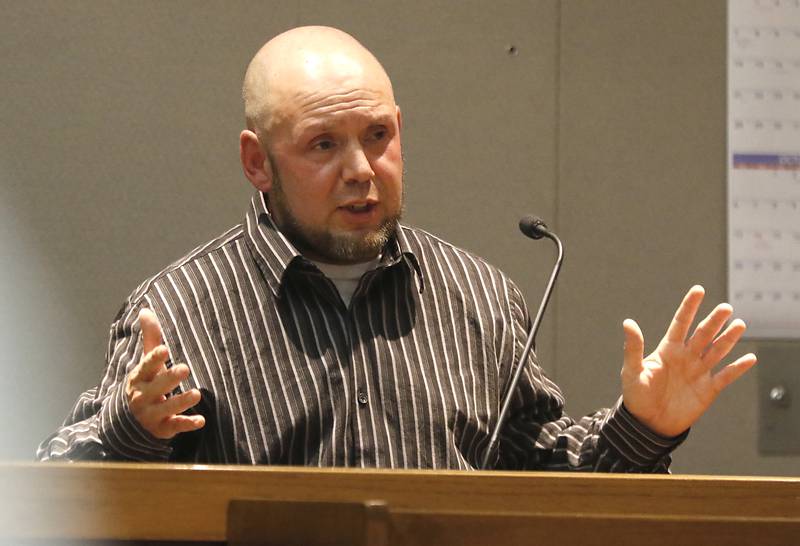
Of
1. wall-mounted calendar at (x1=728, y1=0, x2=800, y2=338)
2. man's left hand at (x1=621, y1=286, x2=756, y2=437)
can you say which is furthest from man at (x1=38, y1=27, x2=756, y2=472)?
wall-mounted calendar at (x1=728, y1=0, x2=800, y2=338)

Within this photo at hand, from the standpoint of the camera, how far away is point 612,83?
8.70ft

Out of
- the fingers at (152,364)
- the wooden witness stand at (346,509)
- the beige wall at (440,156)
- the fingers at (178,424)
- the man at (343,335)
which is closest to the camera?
the wooden witness stand at (346,509)

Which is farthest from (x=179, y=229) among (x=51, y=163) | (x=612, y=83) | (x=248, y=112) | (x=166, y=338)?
(x=612, y=83)

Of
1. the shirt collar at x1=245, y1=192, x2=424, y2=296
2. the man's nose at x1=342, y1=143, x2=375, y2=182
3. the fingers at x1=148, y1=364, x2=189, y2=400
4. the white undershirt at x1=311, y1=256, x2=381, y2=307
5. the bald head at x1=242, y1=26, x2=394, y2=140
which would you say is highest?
the bald head at x1=242, y1=26, x2=394, y2=140

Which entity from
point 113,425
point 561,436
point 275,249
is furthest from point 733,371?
point 113,425

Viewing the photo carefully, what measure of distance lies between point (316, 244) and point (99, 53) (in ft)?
2.85

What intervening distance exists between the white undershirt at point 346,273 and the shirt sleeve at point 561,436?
0.95ft

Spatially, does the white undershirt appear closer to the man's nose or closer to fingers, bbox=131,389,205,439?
the man's nose

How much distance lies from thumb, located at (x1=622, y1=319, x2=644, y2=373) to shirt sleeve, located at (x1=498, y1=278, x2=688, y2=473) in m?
0.09

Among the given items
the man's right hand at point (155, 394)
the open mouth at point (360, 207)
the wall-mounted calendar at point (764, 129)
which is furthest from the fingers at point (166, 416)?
the wall-mounted calendar at point (764, 129)

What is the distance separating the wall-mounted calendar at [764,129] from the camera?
2674 mm

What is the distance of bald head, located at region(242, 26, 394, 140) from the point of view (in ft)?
6.34

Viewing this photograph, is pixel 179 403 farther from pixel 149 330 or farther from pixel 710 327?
pixel 710 327

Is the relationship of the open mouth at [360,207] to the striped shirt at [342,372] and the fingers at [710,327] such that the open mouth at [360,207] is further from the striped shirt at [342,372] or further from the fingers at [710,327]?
the fingers at [710,327]
